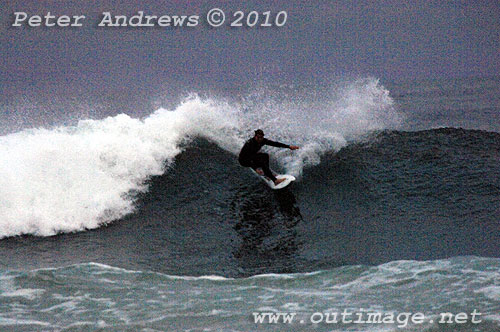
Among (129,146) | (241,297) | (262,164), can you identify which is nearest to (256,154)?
(262,164)

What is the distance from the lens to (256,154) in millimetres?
12469

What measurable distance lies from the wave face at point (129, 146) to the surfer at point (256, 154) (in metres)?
1.33

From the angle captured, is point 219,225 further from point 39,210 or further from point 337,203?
point 39,210

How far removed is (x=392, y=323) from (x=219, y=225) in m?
5.00

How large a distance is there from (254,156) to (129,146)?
10.9 feet

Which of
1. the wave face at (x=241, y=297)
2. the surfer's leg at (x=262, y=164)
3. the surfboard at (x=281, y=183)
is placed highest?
the surfer's leg at (x=262, y=164)

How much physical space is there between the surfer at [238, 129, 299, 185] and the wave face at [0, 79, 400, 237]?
1.33 metres

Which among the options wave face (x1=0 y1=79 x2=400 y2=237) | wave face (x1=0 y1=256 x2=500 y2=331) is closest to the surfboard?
wave face (x1=0 y1=79 x2=400 y2=237)

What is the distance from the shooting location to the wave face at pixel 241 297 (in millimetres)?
6965

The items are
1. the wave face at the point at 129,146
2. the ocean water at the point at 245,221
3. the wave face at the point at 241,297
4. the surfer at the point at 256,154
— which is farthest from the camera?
the surfer at the point at 256,154

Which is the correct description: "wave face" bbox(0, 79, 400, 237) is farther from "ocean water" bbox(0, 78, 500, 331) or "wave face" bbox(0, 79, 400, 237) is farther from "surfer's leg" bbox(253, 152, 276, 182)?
"surfer's leg" bbox(253, 152, 276, 182)

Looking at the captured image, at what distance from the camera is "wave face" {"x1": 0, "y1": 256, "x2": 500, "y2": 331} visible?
696 centimetres

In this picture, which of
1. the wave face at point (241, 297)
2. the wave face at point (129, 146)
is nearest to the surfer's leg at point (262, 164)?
the wave face at point (129, 146)

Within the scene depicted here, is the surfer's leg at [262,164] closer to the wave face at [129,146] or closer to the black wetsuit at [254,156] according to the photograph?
the black wetsuit at [254,156]
